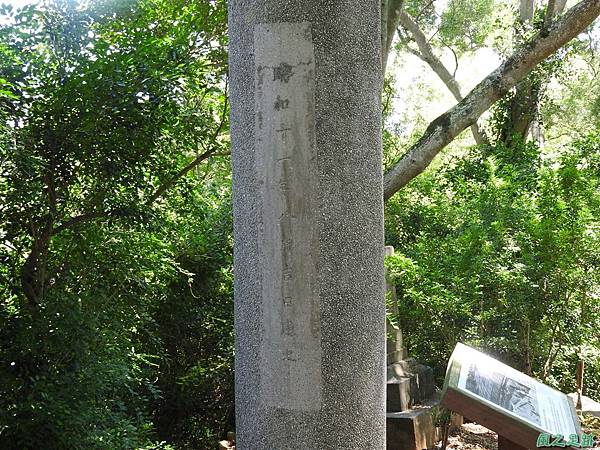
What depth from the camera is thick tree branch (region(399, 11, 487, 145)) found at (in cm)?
1209

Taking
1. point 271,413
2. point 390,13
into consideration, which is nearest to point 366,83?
point 271,413

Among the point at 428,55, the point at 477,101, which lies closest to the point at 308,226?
the point at 477,101

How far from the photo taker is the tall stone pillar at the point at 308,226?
1498mm

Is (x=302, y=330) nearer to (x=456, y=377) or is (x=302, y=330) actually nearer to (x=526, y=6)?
(x=456, y=377)

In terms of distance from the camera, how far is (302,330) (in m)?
1.50

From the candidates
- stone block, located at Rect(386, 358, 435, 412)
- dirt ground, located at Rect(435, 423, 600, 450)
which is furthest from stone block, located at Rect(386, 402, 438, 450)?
dirt ground, located at Rect(435, 423, 600, 450)

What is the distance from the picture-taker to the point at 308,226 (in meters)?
1.49

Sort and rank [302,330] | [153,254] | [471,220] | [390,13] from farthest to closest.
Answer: [471,220], [390,13], [153,254], [302,330]

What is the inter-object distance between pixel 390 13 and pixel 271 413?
453cm

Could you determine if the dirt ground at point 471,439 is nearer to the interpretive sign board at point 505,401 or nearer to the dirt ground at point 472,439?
the dirt ground at point 472,439

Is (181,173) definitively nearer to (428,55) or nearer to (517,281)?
(517,281)

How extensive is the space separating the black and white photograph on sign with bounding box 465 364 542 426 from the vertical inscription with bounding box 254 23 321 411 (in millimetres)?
1337

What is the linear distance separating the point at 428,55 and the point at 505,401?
1152 cm

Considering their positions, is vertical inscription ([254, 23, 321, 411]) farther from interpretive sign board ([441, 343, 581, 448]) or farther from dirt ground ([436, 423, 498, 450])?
dirt ground ([436, 423, 498, 450])
